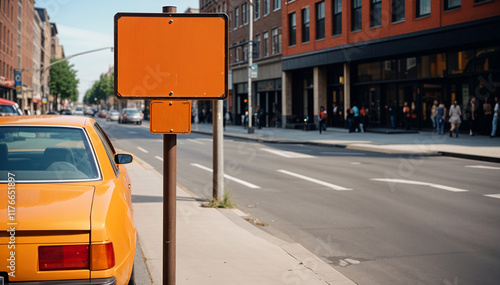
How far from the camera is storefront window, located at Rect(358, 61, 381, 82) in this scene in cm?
3353

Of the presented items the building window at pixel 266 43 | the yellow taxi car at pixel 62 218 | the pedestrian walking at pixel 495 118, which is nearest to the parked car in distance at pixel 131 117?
the building window at pixel 266 43

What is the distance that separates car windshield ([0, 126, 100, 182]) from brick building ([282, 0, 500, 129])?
23044 mm

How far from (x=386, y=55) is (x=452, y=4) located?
521 centimetres

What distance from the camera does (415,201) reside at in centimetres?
1001

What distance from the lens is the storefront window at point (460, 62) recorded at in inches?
1048

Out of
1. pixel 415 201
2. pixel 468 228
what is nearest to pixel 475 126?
pixel 415 201

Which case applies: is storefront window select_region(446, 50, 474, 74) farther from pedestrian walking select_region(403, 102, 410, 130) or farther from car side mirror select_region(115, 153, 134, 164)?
car side mirror select_region(115, 153, 134, 164)

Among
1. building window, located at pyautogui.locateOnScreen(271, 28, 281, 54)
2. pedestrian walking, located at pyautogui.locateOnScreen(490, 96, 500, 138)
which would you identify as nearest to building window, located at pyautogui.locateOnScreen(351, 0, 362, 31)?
building window, located at pyautogui.locateOnScreen(271, 28, 281, 54)

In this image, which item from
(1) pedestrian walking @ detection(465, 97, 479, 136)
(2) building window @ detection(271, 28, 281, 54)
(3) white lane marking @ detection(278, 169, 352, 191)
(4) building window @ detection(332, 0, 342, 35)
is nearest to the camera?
(3) white lane marking @ detection(278, 169, 352, 191)

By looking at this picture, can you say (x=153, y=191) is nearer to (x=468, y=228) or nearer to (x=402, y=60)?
(x=468, y=228)

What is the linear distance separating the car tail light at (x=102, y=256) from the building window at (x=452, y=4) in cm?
2575

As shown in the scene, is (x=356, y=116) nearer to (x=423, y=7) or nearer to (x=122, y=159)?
(x=423, y=7)

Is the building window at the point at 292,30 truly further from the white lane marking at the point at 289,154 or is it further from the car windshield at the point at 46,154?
the car windshield at the point at 46,154

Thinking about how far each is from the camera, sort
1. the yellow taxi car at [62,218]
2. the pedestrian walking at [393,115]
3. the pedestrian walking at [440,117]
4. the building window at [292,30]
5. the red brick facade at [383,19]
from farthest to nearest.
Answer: the building window at [292,30] < the pedestrian walking at [393,115] < the pedestrian walking at [440,117] < the red brick facade at [383,19] < the yellow taxi car at [62,218]
